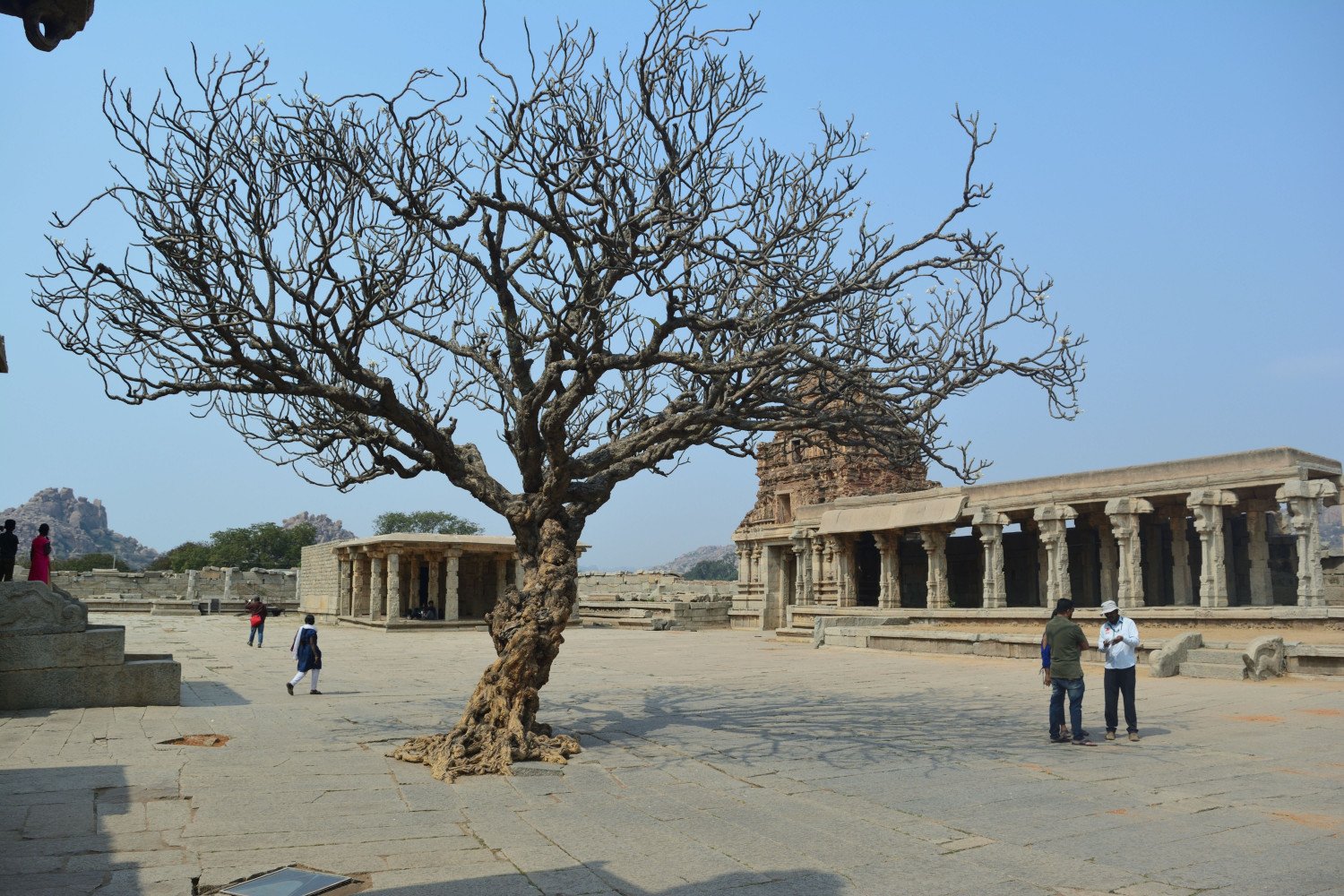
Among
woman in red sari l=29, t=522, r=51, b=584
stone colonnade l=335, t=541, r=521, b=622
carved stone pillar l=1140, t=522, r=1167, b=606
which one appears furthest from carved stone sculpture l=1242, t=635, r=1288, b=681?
stone colonnade l=335, t=541, r=521, b=622

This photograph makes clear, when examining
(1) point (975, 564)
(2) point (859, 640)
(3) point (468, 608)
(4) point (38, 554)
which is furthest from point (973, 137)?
(3) point (468, 608)

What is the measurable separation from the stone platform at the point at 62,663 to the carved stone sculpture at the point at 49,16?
30.8ft

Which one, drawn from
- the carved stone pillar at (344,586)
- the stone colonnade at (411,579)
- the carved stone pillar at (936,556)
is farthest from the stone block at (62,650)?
the carved stone pillar at (344,586)

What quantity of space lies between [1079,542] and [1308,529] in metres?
12.2

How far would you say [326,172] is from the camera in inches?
319

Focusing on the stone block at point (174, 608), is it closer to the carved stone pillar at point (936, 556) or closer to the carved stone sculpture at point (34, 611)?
the carved stone pillar at point (936, 556)

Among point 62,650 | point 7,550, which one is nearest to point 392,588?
point 7,550

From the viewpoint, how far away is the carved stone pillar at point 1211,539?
69.2 feet

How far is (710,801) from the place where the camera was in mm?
6684

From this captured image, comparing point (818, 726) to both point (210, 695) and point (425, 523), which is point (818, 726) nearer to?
point (210, 695)

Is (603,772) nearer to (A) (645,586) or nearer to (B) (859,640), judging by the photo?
(B) (859,640)

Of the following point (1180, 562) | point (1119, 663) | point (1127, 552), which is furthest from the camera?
point (1180, 562)

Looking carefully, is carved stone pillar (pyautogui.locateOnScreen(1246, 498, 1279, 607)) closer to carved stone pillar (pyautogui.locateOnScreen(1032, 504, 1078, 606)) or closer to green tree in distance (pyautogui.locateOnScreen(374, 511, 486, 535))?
carved stone pillar (pyautogui.locateOnScreen(1032, 504, 1078, 606))

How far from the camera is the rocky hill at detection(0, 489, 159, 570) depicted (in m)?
150
